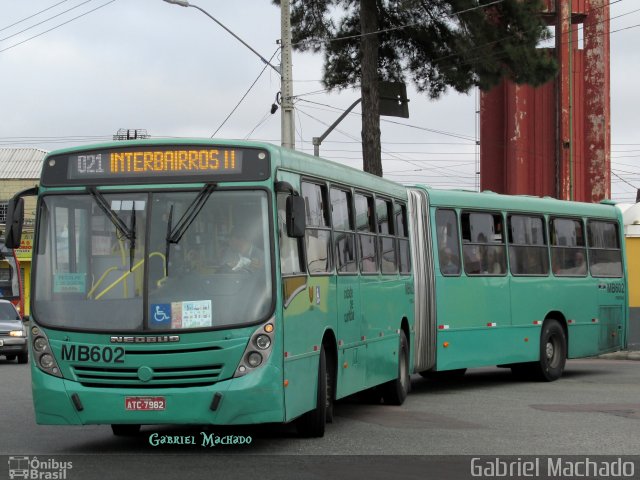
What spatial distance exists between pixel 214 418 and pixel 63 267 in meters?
1.95

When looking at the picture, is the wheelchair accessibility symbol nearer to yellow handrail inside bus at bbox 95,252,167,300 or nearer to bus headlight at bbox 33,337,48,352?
yellow handrail inside bus at bbox 95,252,167,300

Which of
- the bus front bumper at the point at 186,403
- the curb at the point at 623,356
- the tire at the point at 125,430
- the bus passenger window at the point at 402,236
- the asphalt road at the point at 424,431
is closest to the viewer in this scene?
the bus front bumper at the point at 186,403

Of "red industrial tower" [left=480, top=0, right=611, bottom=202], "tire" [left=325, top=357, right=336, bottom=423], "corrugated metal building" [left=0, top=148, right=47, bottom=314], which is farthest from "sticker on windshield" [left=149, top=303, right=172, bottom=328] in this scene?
"corrugated metal building" [left=0, top=148, right=47, bottom=314]

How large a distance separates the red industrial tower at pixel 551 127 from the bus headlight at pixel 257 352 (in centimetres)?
4196

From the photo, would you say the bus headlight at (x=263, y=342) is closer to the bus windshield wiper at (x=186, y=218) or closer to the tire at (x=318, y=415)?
the bus windshield wiper at (x=186, y=218)

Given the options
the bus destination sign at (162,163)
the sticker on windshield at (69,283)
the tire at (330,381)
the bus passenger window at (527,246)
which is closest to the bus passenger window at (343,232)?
the tire at (330,381)

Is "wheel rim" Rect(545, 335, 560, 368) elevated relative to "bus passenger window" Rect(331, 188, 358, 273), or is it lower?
lower

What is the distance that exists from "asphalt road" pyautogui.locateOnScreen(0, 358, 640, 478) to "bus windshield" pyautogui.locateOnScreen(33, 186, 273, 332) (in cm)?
124

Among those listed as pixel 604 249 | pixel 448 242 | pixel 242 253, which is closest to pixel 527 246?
pixel 448 242

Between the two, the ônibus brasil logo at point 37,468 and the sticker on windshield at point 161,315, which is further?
the sticker on windshield at point 161,315

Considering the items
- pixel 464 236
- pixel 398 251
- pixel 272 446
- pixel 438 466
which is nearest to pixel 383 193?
pixel 398 251

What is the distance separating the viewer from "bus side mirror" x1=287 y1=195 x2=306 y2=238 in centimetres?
1100

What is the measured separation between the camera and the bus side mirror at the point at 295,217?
1100 centimetres

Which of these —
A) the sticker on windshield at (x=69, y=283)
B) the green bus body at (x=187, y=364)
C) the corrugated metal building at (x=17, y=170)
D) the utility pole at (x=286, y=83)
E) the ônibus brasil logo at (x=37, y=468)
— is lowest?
the ônibus brasil logo at (x=37, y=468)
